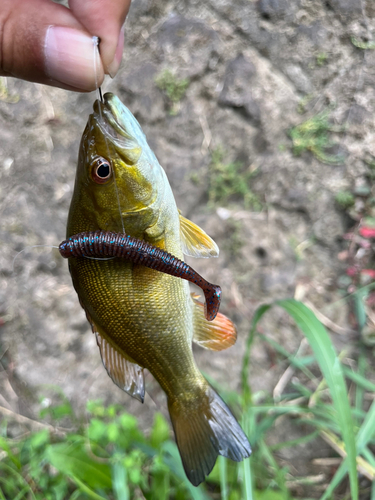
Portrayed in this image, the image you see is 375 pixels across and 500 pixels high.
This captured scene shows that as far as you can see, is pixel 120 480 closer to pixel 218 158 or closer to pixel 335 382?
pixel 335 382

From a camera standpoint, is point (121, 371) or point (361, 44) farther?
point (361, 44)

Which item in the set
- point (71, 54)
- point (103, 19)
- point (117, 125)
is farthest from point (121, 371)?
point (103, 19)

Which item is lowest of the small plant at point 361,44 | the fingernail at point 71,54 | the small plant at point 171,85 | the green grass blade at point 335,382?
the green grass blade at point 335,382

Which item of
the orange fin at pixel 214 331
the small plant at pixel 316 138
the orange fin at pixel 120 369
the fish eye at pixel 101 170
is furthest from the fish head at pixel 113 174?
the small plant at pixel 316 138

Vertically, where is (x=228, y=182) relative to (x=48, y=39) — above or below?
below

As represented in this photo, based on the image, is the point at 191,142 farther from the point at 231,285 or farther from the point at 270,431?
the point at 270,431

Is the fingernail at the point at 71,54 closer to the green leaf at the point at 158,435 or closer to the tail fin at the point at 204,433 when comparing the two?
the tail fin at the point at 204,433
